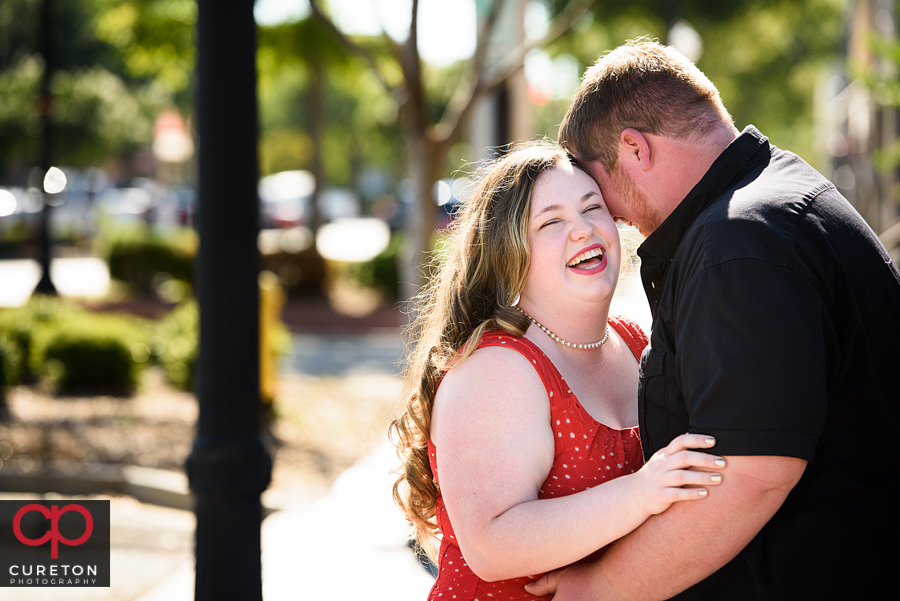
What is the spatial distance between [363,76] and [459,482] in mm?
18416

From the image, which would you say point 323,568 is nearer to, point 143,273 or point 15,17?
point 143,273

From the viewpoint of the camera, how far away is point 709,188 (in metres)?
1.93

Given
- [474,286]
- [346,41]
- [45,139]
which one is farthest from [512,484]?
[45,139]

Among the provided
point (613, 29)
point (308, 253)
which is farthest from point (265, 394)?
point (613, 29)

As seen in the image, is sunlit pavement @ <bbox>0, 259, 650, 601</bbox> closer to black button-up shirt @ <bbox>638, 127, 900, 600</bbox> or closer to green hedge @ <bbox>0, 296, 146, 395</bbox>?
black button-up shirt @ <bbox>638, 127, 900, 600</bbox>

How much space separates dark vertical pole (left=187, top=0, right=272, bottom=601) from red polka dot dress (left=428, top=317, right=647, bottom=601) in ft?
1.64

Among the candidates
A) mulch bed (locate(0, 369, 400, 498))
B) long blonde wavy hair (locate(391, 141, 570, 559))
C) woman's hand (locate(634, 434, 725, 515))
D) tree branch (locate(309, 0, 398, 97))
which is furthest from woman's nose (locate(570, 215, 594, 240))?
mulch bed (locate(0, 369, 400, 498))

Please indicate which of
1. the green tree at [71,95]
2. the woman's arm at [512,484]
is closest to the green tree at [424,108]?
the woman's arm at [512,484]

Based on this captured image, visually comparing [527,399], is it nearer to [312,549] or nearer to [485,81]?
[312,549]

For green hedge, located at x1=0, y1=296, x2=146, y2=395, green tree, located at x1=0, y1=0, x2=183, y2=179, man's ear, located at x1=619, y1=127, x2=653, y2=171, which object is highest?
green tree, located at x1=0, y1=0, x2=183, y2=179

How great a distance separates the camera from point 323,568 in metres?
4.35

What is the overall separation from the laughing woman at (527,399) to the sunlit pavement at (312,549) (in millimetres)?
661

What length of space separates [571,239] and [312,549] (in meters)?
3.10

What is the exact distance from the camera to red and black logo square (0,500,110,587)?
2984 mm
